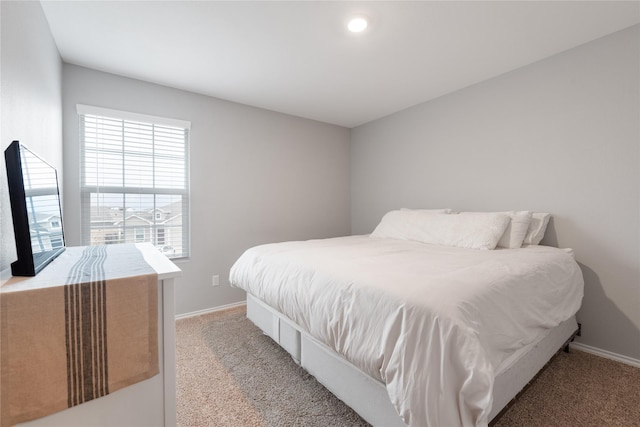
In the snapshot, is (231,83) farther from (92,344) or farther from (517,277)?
(517,277)

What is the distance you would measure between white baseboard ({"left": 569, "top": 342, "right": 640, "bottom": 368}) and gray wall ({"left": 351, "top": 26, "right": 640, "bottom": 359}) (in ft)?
0.12

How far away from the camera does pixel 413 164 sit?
11.3 feet

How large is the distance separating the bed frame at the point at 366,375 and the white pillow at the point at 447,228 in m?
0.77

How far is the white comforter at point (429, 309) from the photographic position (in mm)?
994

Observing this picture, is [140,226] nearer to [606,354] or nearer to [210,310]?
[210,310]

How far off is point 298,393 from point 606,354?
239 centimetres

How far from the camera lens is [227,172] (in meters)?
3.18

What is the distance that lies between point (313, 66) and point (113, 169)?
2121mm

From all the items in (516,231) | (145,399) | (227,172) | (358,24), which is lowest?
(145,399)

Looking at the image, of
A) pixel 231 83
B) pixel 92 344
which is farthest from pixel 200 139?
pixel 92 344

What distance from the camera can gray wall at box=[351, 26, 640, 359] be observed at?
200 cm

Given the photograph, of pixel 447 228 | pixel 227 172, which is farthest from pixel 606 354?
pixel 227 172

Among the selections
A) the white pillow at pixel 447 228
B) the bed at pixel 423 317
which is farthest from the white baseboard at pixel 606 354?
the white pillow at pixel 447 228

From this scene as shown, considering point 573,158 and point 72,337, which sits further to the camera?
point 573,158
